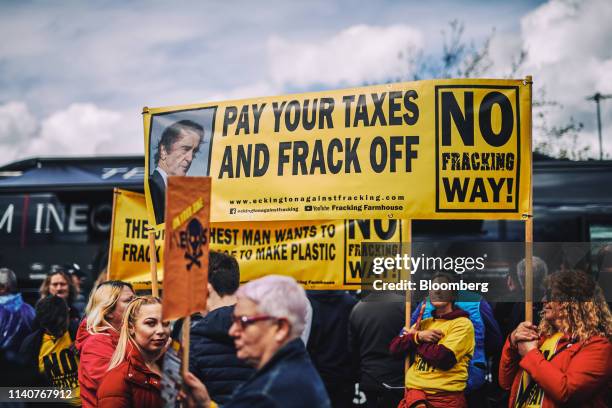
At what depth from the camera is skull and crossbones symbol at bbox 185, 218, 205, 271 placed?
298cm

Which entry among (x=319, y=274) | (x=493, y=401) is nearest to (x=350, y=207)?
(x=319, y=274)

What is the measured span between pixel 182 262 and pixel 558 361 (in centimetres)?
234

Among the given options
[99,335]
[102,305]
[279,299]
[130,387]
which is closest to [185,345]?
[279,299]

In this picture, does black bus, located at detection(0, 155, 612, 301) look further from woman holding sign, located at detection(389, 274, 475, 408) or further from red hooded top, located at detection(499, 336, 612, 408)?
red hooded top, located at detection(499, 336, 612, 408)

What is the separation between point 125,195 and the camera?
6.17 meters

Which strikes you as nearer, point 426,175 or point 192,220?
point 192,220

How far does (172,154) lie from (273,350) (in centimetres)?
300

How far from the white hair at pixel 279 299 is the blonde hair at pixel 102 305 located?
189cm

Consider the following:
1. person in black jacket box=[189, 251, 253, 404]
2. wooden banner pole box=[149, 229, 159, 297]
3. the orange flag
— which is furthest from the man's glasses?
wooden banner pole box=[149, 229, 159, 297]

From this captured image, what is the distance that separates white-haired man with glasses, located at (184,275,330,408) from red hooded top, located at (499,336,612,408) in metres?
1.69

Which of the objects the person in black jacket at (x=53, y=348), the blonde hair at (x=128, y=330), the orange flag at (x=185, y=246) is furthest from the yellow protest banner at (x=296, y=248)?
the orange flag at (x=185, y=246)

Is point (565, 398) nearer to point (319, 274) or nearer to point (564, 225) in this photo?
point (319, 274)

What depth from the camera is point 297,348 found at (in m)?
2.66

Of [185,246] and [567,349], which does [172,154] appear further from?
[567,349]
